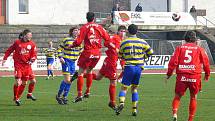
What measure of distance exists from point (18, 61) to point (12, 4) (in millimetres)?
36119

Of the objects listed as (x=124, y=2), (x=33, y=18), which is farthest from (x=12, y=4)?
(x=124, y=2)

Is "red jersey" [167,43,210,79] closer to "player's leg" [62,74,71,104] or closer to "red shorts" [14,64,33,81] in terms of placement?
"player's leg" [62,74,71,104]

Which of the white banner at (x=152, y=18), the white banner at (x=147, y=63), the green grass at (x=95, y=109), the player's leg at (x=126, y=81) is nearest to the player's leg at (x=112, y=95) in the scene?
the green grass at (x=95, y=109)

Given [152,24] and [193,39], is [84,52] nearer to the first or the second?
[193,39]

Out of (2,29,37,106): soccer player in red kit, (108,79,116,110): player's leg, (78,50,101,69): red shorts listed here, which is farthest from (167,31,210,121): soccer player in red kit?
(2,29,37,106): soccer player in red kit

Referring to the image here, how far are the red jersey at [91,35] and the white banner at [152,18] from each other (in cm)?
3446

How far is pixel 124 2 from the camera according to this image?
59906 mm

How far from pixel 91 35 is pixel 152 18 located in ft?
120

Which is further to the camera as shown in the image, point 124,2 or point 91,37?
point 124,2

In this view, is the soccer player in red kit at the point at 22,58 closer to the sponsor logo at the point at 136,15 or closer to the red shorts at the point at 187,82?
the red shorts at the point at 187,82

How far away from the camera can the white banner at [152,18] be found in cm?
5186

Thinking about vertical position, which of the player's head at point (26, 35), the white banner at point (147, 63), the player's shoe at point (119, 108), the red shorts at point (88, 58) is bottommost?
the white banner at point (147, 63)

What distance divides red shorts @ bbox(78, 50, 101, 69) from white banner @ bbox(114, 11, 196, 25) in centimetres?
3423

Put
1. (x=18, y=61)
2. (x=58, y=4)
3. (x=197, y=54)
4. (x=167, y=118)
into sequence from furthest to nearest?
(x=58, y=4) < (x=18, y=61) < (x=167, y=118) < (x=197, y=54)
